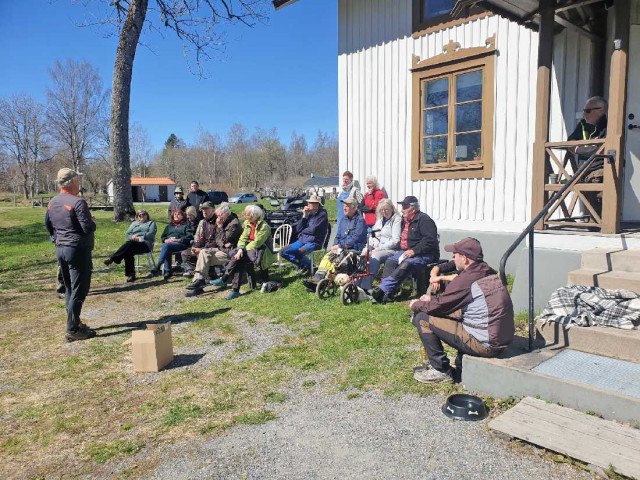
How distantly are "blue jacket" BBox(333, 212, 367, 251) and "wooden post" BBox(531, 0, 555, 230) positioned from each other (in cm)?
245

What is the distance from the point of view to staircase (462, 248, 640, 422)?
3.06 meters

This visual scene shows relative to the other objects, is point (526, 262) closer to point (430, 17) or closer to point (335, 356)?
point (335, 356)

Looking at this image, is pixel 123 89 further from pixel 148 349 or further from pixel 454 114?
pixel 148 349

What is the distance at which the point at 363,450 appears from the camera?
9.81ft

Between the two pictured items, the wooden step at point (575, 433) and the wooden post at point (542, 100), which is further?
the wooden post at point (542, 100)

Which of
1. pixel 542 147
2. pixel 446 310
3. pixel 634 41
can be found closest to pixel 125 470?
pixel 446 310

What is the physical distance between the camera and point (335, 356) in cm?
465

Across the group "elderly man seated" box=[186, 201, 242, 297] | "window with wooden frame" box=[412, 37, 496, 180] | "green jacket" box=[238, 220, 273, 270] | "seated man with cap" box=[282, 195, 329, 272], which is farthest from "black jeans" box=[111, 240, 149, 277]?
"window with wooden frame" box=[412, 37, 496, 180]

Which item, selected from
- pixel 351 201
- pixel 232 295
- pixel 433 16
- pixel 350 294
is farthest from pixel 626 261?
pixel 433 16

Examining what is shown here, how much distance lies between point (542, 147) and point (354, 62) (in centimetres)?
473

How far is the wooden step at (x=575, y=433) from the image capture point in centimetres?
257

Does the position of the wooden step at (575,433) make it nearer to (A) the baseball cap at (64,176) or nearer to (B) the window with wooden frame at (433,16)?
(A) the baseball cap at (64,176)

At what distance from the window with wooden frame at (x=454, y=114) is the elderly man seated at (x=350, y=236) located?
1764 millimetres

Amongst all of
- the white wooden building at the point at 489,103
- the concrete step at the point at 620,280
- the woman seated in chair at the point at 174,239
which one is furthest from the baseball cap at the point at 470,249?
the woman seated in chair at the point at 174,239
